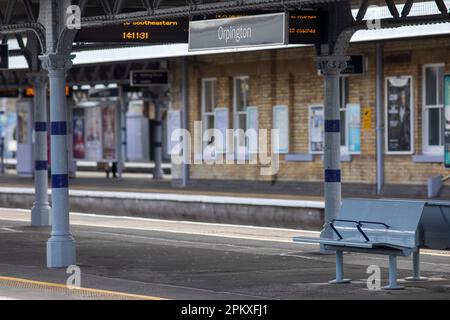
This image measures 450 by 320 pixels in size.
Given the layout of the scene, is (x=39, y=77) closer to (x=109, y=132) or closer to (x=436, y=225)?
(x=436, y=225)

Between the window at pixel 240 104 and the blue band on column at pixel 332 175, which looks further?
the window at pixel 240 104

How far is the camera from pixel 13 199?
30469 millimetres

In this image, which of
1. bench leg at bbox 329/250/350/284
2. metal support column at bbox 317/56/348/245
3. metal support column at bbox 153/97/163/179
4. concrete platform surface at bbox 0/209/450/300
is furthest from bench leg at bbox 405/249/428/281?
metal support column at bbox 153/97/163/179

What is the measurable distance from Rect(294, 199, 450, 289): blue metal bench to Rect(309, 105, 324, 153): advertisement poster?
13402 millimetres

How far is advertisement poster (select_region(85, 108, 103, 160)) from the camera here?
37.8 m

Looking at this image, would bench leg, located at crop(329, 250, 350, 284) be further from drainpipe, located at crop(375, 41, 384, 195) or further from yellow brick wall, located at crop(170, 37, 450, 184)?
drainpipe, located at crop(375, 41, 384, 195)

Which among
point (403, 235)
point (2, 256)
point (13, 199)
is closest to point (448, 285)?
point (403, 235)

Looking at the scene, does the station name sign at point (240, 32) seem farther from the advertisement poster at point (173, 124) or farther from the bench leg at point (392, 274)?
the advertisement poster at point (173, 124)

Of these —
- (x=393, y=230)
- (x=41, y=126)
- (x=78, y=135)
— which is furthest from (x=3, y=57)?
(x=78, y=135)

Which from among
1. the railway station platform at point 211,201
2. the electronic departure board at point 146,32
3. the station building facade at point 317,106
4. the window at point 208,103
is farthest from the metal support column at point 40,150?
the window at point 208,103

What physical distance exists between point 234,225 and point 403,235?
→ 1070cm

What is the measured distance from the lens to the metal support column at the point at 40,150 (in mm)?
23234

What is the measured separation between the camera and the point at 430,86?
83.6 feet

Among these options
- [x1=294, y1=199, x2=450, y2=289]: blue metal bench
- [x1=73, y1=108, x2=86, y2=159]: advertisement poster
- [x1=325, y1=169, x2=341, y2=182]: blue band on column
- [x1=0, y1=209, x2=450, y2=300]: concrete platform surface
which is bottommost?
[x1=0, y1=209, x2=450, y2=300]: concrete platform surface
